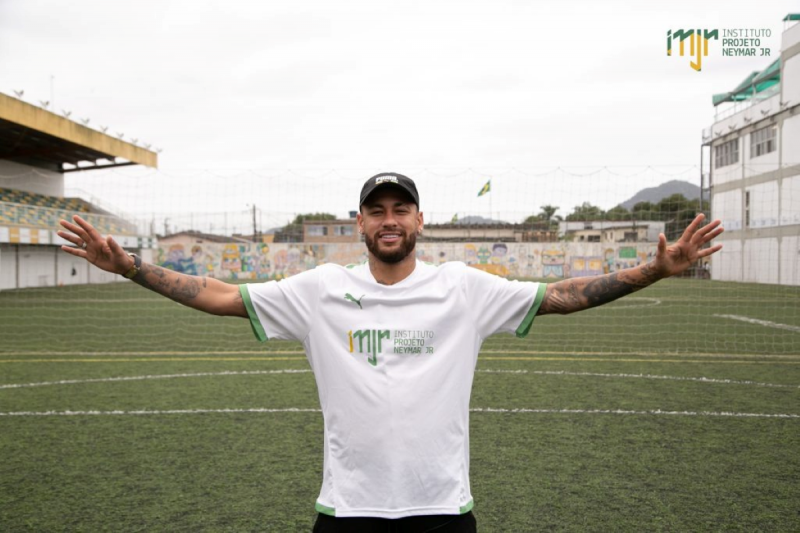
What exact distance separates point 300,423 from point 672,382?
494cm

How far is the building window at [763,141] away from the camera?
34438 mm

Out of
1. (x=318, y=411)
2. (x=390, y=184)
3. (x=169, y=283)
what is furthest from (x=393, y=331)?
(x=318, y=411)

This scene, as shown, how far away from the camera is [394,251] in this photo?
2.39 metres

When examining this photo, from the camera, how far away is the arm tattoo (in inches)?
103

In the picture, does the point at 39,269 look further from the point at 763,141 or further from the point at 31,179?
the point at 763,141

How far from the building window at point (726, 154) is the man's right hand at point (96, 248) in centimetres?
4272

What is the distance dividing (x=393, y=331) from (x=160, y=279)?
3.39 ft

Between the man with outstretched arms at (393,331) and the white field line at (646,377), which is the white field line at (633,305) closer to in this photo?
the white field line at (646,377)

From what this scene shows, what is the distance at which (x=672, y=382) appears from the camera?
27.4 ft

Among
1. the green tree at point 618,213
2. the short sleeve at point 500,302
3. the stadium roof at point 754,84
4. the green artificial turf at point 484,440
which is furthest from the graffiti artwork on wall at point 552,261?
the short sleeve at point 500,302

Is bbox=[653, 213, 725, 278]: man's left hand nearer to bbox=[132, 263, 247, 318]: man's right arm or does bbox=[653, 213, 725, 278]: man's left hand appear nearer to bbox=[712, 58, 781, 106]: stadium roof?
bbox=[132, 263, 247, 318]: man's right arm

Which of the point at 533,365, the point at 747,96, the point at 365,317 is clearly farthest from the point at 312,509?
the point at 747,96

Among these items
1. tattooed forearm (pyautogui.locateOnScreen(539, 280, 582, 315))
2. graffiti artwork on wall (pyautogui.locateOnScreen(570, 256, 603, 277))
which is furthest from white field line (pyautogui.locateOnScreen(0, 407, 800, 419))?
graffiti artwork on wall (pyautogui.locateOnScreen(570, 256, 603, 277))

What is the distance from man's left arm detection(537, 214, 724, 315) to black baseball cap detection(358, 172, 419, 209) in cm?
67
